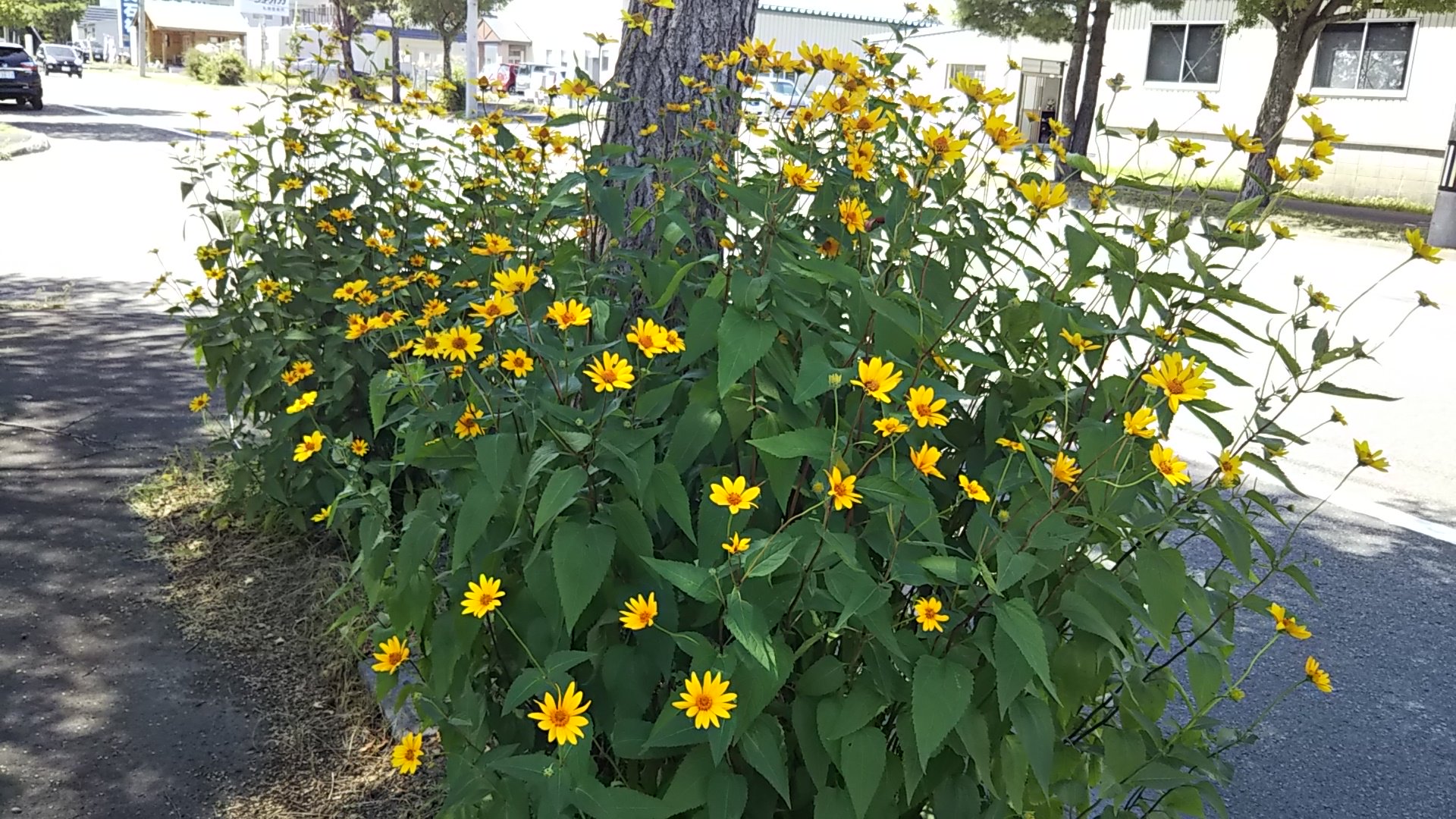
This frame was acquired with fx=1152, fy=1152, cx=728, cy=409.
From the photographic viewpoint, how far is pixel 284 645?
3211 mm

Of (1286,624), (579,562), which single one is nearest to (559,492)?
(579,562)

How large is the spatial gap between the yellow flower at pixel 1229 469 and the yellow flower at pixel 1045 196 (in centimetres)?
51

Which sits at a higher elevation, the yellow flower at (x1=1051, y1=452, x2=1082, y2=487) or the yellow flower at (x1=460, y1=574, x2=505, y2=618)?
the yellow flower at (x1=1051, y1=452, x2=1082, y2=487)

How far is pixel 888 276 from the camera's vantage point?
6.59 ft

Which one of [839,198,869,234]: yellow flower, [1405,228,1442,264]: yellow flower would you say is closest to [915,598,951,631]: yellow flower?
[839,198,869,234]: yellow flower

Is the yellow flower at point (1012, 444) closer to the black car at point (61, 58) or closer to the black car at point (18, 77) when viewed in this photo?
the black car at point (18, 77)

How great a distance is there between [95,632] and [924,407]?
2.73m

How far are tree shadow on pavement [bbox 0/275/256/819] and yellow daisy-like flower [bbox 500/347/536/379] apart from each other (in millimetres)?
1454

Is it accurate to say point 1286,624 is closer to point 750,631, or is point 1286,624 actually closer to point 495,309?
point 750,631

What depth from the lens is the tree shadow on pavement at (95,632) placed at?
2.63 m

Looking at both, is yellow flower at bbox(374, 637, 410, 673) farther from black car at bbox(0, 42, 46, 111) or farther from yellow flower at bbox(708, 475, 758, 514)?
black car at bbox(0, 42, 46, 111)

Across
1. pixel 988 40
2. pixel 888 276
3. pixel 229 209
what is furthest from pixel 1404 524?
pixel 988 40

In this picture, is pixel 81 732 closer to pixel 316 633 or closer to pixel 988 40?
pixel 316 633

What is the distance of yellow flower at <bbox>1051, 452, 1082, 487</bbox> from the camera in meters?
1.56
